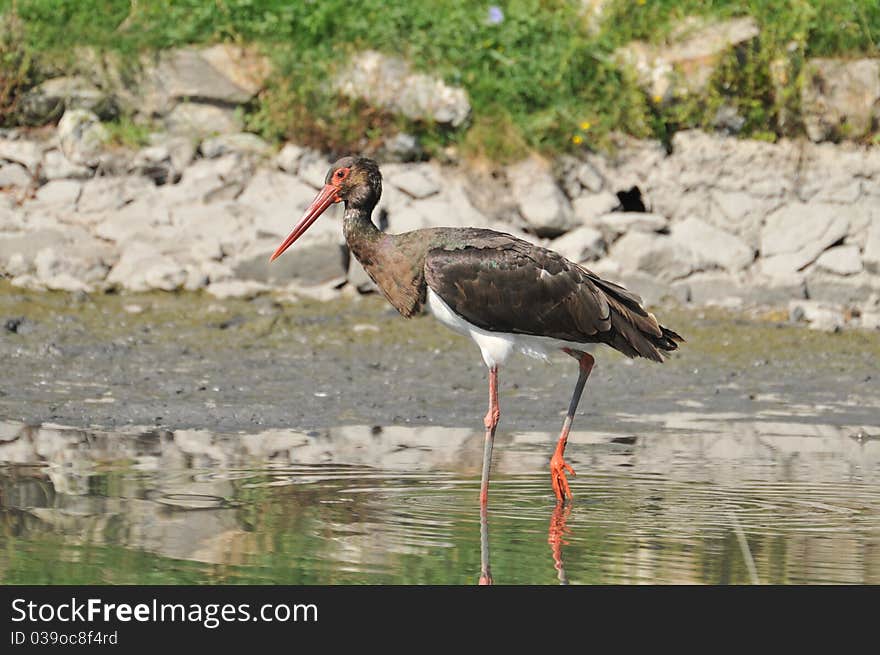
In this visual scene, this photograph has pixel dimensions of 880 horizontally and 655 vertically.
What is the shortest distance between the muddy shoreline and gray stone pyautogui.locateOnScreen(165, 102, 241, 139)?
1853mm

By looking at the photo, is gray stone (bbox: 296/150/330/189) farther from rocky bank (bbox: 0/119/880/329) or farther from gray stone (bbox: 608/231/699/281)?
gray stone (bbox: 608/231/699/281)

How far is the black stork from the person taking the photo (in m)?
7.17

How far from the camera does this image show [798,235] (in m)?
12.4

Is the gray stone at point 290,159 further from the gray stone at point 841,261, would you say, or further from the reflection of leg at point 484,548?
the reflection of leg at point 484,548

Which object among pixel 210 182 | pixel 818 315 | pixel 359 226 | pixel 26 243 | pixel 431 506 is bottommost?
pixel 431 506

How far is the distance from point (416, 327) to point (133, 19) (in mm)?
3864

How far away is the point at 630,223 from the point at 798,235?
4.14ft

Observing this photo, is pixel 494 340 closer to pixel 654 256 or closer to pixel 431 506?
pixel 431 506

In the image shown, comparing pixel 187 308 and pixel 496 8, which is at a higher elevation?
pixel 496 8

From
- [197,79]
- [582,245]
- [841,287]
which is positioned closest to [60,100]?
[197,79]

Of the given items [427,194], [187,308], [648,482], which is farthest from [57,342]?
[648,482]

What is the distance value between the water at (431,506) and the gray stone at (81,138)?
4.80 metres

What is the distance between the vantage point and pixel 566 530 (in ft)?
20.2
